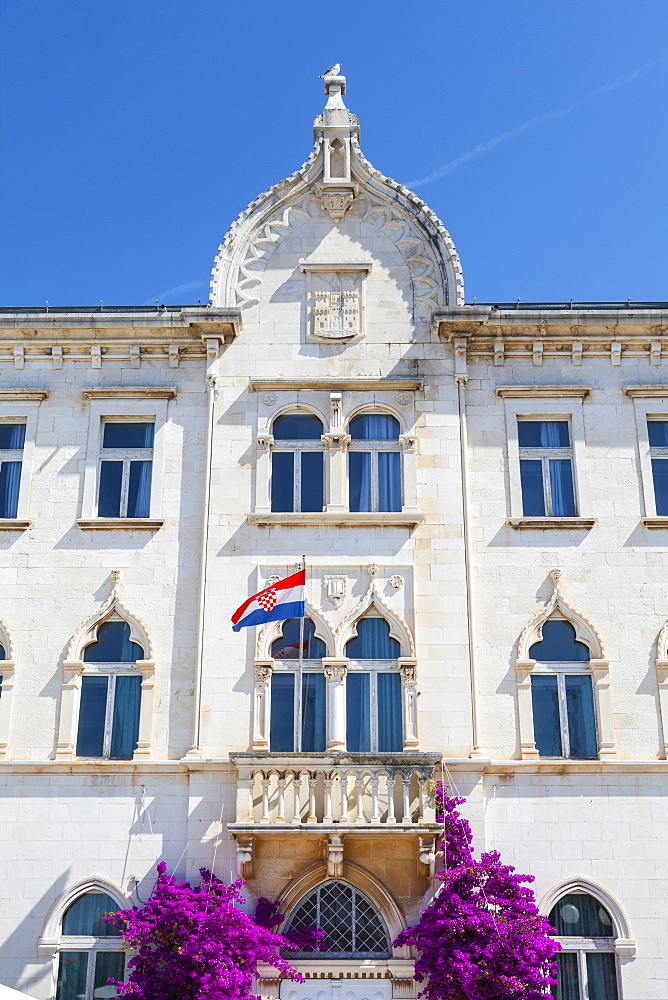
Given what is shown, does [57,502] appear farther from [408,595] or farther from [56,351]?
[408,595]

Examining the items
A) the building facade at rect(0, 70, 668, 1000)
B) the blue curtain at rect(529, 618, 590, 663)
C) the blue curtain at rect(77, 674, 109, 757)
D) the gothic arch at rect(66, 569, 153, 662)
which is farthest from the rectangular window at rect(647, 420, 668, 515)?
the blue curtain at rect(77, 674, 109, 757)

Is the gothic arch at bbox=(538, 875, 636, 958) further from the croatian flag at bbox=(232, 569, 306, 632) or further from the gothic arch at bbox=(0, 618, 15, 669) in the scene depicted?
the gothic arch at bbox=(0, 618, 15, 669)

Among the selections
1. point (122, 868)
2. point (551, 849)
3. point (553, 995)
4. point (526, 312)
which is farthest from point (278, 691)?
point (526, 312)

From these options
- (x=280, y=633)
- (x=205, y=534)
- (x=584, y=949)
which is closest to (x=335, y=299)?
(x=205, y=534)

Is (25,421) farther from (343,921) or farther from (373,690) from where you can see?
(343,921)

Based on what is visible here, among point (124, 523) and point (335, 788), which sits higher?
point (124, 523)

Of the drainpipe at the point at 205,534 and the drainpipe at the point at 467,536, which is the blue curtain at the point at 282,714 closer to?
the drainpipe at the point at 205,534

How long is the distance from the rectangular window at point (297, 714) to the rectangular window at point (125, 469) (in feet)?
13.6

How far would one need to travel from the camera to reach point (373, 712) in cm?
2077

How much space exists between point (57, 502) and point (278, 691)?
18.0ft

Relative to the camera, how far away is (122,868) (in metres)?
19.9

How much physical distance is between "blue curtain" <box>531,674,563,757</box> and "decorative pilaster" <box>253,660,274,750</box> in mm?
4559

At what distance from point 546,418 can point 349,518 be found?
171 inches

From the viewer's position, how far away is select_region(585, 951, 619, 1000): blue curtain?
19.4m
